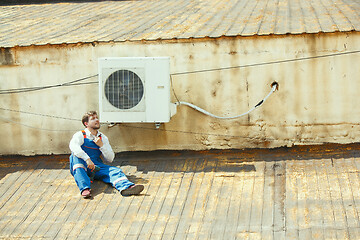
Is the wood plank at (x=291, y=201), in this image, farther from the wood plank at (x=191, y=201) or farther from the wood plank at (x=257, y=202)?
the wood plank at (x=191, y=201)

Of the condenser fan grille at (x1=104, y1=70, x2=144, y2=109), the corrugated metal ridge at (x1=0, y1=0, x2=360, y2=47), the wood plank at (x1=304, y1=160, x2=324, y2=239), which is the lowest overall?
the wood plank at (x1=304, y1=160, x2=324, y2=239)

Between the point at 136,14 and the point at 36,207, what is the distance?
5344mm

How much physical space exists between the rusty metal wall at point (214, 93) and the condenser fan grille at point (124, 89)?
0.60 meters

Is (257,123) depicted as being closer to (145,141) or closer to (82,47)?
(145,141)

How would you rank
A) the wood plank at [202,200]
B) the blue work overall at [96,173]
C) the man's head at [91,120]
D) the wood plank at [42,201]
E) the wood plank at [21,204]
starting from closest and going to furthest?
the wood plank at [202,200] < the wood plank at [42,201] < the wood plank at [21,204] < the blue work overall at [96,173] < the man's head at [91,120]

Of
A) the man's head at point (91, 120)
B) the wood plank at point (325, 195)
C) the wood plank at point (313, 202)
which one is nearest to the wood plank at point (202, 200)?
the wood plank at point (313, 202)

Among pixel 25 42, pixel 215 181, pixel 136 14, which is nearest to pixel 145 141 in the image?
pixel 215 181

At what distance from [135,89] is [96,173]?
1.46 meters

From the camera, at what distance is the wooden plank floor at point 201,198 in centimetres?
745

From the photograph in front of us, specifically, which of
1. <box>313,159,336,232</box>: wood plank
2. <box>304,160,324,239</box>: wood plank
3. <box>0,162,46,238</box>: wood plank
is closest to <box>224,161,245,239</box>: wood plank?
<box>304,160,324,239</box>: wood plank

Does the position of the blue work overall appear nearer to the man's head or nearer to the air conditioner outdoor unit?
the man's head

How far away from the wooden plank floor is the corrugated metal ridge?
1986 mm

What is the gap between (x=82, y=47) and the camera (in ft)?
32.6

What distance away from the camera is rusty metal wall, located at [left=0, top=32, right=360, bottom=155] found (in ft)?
31.1
